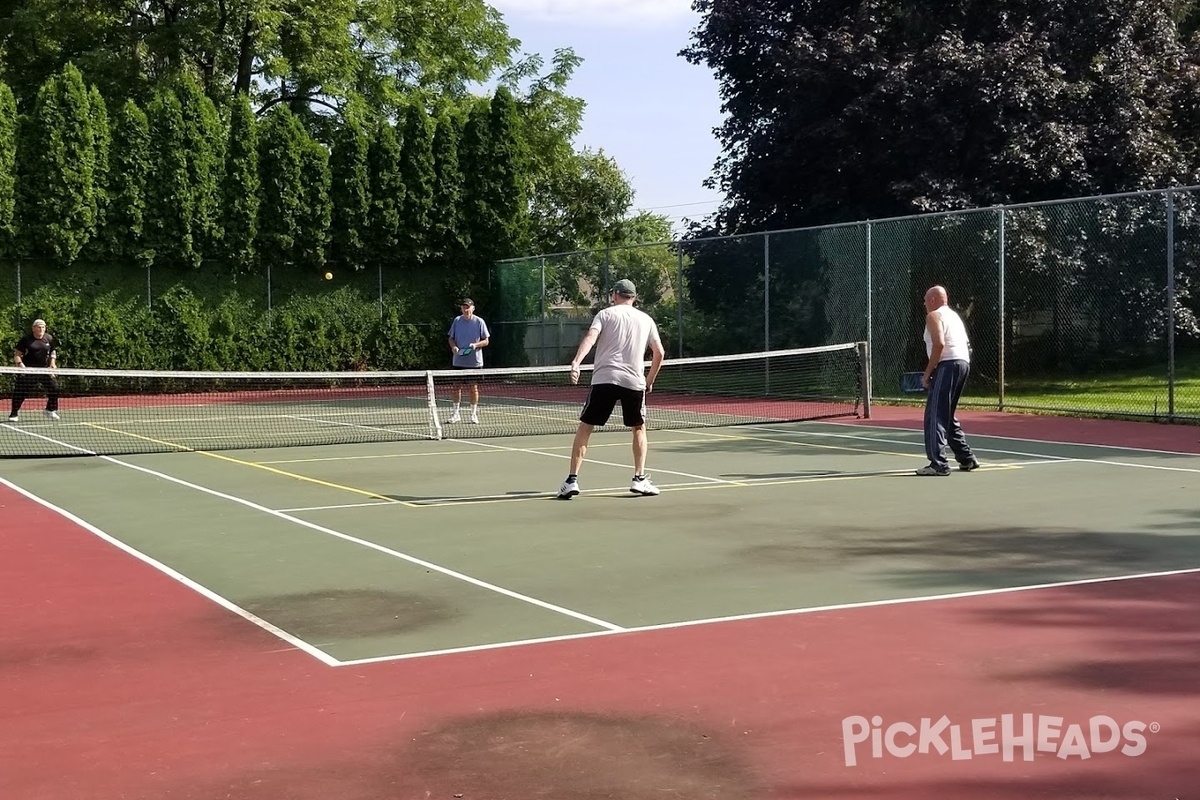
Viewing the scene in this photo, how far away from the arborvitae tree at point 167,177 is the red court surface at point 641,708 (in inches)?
1023

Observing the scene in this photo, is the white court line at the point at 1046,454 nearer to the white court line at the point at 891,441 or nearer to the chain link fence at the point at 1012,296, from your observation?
the white court line at the point at 891,441

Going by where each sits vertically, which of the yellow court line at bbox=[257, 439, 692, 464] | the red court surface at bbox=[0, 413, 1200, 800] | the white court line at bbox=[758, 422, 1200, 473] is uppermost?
the yellow court line at bbox=[257, 439, 692, 464]

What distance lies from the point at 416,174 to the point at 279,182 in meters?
3.26

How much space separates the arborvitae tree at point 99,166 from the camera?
3119 cm

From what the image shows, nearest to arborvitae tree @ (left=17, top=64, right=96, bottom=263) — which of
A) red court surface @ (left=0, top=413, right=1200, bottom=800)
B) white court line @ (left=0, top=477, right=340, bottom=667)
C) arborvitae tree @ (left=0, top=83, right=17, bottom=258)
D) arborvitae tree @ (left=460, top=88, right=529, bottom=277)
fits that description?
arborvitae tree @ (left=0, top=83, right=17, bottom=258)

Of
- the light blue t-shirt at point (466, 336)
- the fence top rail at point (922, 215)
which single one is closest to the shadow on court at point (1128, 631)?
the fence top rail at point (922, 215)

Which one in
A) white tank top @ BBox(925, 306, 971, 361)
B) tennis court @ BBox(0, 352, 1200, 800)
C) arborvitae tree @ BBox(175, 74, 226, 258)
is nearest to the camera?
tennis court @ BBox(0, 352, 1200, 800)

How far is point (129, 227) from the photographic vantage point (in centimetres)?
3172

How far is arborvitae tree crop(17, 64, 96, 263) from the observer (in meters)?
30.5

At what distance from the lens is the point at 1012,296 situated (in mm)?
22312

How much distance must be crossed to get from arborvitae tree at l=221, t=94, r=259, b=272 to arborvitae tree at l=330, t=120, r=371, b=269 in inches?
75.4

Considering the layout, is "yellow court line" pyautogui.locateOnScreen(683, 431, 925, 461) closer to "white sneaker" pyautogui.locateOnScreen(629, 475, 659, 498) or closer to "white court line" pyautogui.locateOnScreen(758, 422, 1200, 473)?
"white court line" pyautogui.locateOnScreen(758, 422, 1200, 473)


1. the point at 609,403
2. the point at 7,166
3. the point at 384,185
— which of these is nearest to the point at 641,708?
the point at 609,403

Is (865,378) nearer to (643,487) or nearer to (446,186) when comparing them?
(643,487)
